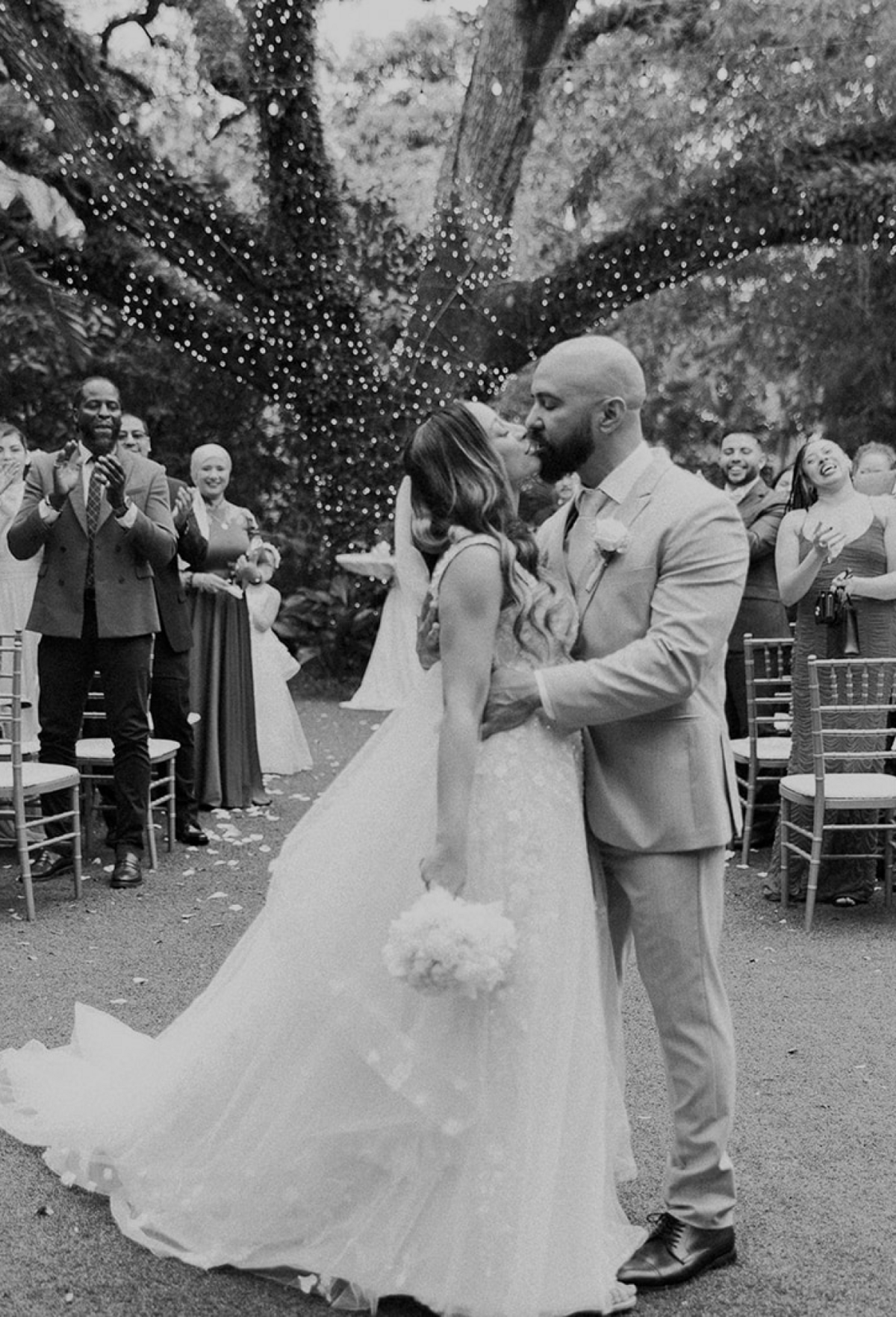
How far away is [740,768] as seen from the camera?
836 cm

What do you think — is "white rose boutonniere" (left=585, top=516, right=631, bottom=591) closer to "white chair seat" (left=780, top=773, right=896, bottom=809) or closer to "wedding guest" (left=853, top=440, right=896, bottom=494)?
"white chair seat" (left=780, top=773, right=896, bottom=809)

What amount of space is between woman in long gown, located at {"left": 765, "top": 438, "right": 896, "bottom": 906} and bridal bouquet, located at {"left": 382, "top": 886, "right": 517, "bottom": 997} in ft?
13.3

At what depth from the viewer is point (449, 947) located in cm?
280

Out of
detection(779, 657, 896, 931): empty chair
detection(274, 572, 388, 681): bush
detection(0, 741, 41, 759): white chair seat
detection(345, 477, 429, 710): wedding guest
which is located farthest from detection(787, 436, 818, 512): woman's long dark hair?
detection(274, 572, 388, 681): bush

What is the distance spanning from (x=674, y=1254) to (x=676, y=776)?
0.99 metres

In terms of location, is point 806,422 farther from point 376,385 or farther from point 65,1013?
point 65,1013

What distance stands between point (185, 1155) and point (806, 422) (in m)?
17.2

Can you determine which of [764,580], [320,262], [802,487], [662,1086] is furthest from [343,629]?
[662,1086]

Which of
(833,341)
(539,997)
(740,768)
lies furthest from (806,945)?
(833,341)

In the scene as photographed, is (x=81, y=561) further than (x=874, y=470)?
No

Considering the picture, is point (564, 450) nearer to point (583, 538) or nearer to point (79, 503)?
point (583, 538)

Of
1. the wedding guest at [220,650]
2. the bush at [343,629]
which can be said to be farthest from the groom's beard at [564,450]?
the bush at [343,629]

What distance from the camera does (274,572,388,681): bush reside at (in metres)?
15.6

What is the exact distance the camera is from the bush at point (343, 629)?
15555 millimetres
